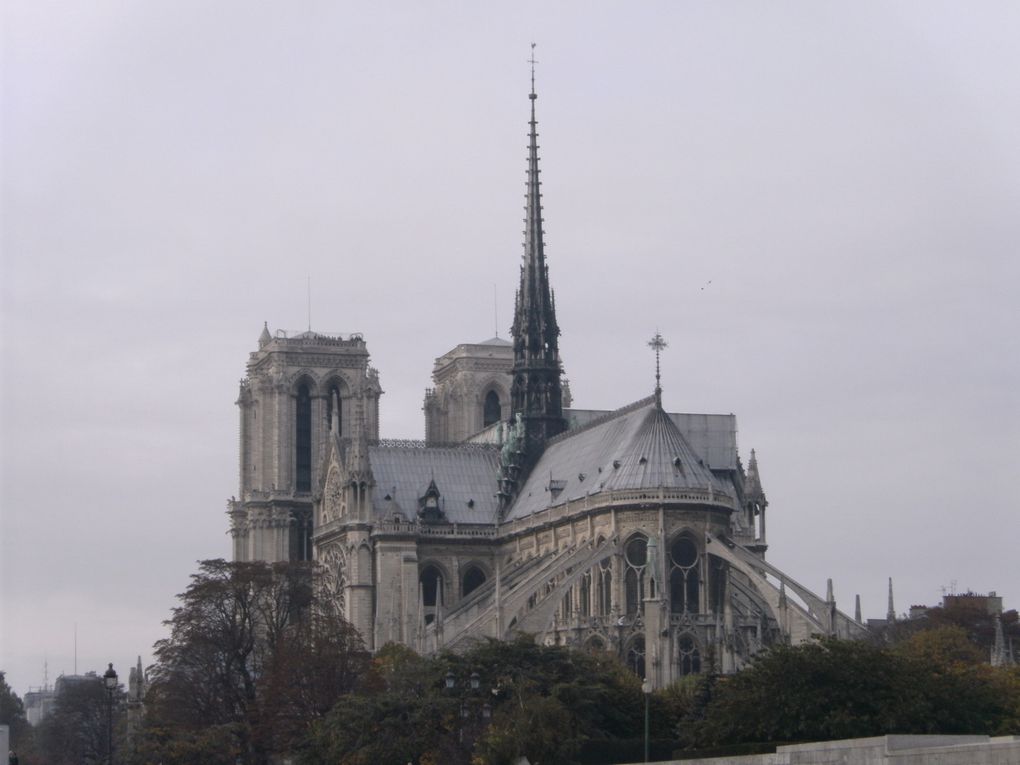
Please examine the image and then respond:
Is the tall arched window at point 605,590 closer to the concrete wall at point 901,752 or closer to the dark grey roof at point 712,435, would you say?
the dark grey roof at point 712,435

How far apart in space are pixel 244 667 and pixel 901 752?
53621mm

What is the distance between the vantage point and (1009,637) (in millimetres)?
149500

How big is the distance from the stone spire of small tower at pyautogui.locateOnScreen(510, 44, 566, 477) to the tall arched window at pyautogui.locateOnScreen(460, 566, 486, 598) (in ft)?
23.2

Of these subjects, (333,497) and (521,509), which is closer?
(521,509)

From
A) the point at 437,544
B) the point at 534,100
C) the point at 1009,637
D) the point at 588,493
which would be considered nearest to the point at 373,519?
the point at 437,544

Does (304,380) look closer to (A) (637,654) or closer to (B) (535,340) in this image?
(B) (535,340)

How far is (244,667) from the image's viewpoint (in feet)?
343

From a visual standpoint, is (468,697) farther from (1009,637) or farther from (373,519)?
(1009,637)

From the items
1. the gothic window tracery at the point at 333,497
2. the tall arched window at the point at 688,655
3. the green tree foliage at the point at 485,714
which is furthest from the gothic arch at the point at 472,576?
the green tree foliage at the point at 485,714

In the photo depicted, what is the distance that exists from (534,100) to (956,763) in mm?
94408

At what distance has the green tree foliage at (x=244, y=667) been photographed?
9625 cm

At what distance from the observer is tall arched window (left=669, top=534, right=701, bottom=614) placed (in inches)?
4604

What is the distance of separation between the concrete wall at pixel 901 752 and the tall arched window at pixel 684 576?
47910 millimetres

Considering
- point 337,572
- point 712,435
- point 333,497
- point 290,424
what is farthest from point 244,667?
point 290,424
